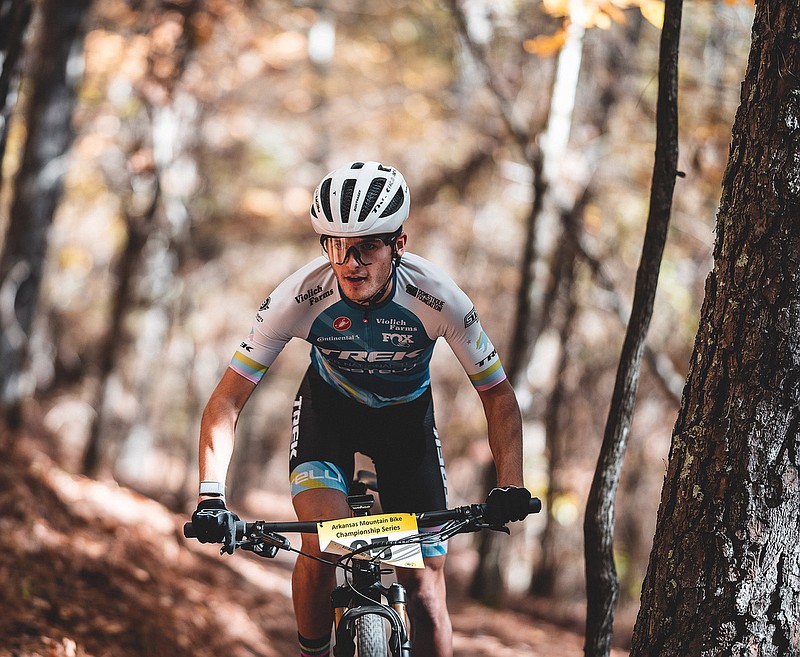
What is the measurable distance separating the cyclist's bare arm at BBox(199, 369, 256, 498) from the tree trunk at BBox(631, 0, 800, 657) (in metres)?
1.75

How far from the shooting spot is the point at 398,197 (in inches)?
152

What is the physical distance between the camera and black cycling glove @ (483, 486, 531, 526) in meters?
3.42

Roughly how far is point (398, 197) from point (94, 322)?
18514mm

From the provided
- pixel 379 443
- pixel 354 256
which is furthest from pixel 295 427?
pixel 354 256

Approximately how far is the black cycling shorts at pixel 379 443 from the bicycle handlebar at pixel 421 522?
597 mm

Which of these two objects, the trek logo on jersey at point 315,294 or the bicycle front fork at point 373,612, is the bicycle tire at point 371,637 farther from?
the trek logo on jersey at point 315,294

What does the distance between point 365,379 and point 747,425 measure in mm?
1769

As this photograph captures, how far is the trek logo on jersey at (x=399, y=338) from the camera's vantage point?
4031 millimetres

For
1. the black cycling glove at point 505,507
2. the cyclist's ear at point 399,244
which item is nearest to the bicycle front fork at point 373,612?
the black cycling glove at point 505,507

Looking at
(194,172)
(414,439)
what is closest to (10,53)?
(414,439)

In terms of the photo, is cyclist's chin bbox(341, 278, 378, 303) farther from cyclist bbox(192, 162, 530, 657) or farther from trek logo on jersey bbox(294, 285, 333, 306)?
trek logo on jersey bbox(294, 285, 333, 306)

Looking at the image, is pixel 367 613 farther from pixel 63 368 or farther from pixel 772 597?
pixel 63 368

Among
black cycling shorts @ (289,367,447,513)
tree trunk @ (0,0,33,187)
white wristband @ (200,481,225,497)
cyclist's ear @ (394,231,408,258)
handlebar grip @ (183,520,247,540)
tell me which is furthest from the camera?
tree trunk @ (0,0,33,187)

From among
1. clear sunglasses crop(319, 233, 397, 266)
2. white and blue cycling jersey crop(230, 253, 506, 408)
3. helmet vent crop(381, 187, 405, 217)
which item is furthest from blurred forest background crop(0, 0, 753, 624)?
clear sunglasses crop(319, 233, 397, 266)
